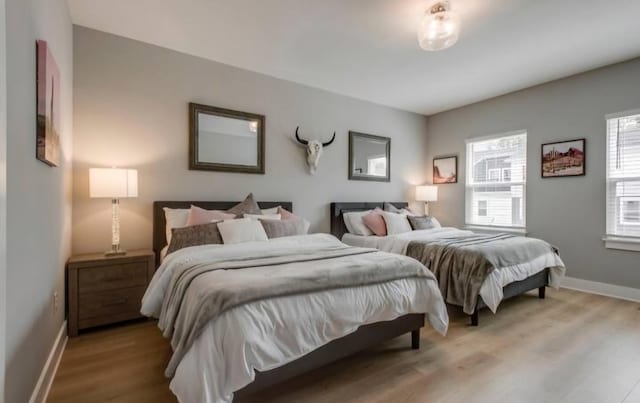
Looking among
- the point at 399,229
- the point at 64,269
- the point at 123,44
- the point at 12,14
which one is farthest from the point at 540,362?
the point at 123,44

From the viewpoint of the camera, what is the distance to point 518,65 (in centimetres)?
352

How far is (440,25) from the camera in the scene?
242 cm

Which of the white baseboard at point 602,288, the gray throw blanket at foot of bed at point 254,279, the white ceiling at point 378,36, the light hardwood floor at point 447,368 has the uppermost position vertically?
the white ceiling at point 378,36

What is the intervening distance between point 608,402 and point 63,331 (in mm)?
3663

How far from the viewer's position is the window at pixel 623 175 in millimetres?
3393

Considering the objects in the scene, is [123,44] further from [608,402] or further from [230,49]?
[608,402]

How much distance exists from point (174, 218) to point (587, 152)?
15.9 ft

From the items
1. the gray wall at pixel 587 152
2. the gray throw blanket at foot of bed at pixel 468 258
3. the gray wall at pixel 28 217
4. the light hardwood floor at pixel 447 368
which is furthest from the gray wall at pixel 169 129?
the gray wall at pixel 587 152

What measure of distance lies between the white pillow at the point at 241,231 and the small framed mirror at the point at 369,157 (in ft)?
6.93

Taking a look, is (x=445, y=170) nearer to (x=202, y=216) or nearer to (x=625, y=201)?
(x=625, y=201)

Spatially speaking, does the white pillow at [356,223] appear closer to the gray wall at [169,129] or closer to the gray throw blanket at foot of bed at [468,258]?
the gray wall at [169,129]

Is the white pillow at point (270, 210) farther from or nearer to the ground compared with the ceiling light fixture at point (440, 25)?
nearer to the ground

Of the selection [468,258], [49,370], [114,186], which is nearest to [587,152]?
[468,258]

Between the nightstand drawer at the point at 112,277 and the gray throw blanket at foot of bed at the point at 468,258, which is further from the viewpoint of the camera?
the gray throw blanket at foot of bed at the point at 468,258
